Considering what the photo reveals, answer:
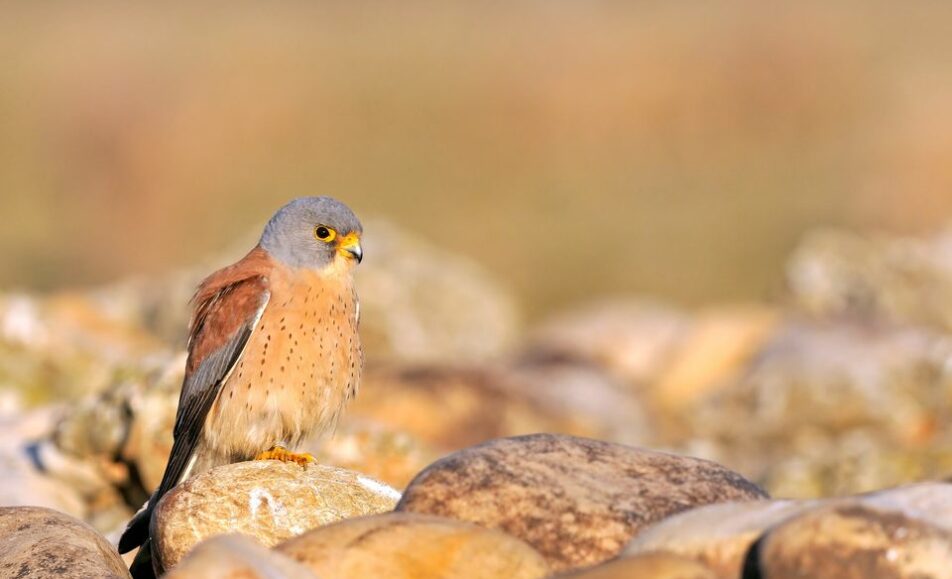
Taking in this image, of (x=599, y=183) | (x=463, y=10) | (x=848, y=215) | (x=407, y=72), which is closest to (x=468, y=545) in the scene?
(x=848, y=215)

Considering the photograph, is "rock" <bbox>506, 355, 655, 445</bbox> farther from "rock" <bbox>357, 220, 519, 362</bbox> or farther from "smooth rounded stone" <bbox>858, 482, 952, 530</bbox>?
"smooth rounded stone" <bbox>858, 482, 952, 530</bbox>

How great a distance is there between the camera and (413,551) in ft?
15.7

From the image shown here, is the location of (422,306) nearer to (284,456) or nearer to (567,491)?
(284,456)

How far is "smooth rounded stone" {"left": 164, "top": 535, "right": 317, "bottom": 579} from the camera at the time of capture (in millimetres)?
4262

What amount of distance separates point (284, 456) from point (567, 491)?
6.09ft

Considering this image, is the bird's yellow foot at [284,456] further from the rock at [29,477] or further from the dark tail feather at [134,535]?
the rock at [29,477]

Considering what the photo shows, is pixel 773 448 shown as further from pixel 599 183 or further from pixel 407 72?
pixel 407 72

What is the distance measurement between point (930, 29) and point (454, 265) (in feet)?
69.3

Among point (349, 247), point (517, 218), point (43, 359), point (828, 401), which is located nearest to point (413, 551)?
point (349, 247)

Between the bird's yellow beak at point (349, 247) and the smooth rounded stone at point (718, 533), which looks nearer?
the smooth rounded stone at point (718, 533)

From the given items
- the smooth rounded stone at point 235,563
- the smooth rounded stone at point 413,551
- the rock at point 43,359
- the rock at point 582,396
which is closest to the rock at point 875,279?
the rock at point 582,396

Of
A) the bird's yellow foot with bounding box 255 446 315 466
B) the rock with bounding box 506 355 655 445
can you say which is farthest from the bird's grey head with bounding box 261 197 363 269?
the rock with bounding box 506 355 655 445

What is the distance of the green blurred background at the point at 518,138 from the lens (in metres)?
25.0

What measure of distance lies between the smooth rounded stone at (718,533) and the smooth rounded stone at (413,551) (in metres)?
0.37
